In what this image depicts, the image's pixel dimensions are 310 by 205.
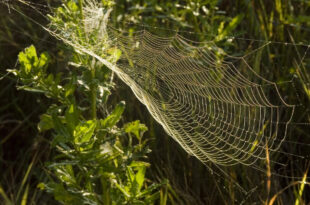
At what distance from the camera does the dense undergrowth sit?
201 cm

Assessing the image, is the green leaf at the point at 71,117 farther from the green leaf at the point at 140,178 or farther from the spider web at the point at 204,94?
the spider web at the point at 204,94

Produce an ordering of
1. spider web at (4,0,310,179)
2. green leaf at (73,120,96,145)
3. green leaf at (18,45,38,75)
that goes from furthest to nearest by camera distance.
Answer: spider web at (4,0,310,179)
green leaf at (18,45,38,75)
green leaf at (73,120,96,145)

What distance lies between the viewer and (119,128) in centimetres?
214

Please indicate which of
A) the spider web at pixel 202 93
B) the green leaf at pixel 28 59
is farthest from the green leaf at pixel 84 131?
the spider web at pixel 202 93

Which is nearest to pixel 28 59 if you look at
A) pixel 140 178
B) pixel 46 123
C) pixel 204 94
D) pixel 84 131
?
pixel 46 123

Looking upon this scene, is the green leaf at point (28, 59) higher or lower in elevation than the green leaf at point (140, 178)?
higher

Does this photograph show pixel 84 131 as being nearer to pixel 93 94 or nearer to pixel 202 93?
pixel 93 94

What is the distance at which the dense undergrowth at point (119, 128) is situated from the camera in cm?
201

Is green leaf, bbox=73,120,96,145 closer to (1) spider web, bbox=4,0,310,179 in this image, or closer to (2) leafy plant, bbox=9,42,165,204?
(2) leafy plant, bbox=9,42,165,204

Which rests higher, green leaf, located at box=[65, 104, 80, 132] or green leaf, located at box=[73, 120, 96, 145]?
green leaf, located at box=[65, 104, 80, 132]

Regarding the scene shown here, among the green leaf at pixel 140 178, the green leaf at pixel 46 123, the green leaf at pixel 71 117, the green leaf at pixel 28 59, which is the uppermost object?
the green leaf at pixel 28 59

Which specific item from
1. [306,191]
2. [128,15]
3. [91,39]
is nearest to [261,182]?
[306,191]

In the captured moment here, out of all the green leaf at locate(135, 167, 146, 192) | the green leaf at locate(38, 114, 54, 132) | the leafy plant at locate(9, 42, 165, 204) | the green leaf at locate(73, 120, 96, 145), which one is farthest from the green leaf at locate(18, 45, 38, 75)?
the green leaf at locate(135, 167, 146, 192)

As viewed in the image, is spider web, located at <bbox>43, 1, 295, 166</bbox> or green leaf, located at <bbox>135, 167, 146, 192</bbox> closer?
green leaf, located at <bbox>135, 167, 146, 192</bbox>
